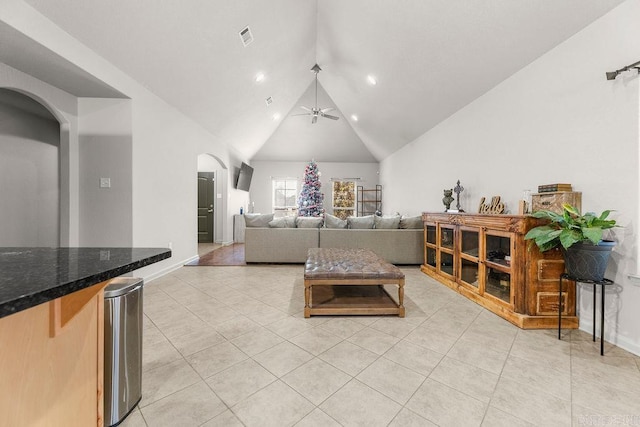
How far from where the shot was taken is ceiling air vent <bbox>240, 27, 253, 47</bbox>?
341 cm

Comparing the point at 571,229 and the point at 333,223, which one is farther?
the point at 333,223

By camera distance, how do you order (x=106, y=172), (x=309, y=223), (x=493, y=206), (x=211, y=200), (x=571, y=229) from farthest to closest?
1. (x=211, y=200)
2. (x=309, y=223)
3. (x=493, y=206)
4. (x=106, y=172)
5. (x=571, y=229)

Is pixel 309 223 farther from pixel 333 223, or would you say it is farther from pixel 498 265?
pixel 498 265

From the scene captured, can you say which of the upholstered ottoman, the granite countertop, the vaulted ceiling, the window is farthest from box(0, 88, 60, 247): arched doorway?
the window

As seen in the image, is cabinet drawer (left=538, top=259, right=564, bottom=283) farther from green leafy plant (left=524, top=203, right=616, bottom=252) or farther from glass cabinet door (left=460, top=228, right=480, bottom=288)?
glass cabinet door (left=460, top=228, right=480, bottom=288)

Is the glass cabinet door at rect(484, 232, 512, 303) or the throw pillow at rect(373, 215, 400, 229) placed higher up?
the throw pillow at rect(373, 215, 400, 229)

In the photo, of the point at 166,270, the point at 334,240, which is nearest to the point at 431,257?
the point at 334,240

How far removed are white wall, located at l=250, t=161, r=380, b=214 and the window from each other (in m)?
0.15

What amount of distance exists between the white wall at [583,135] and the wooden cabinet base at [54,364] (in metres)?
3.29

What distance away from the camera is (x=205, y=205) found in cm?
694

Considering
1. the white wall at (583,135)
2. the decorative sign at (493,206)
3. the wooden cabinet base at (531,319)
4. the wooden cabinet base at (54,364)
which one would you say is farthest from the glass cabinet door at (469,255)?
the wooden cabinet base at (54,364)

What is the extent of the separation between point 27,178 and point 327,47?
193 inches

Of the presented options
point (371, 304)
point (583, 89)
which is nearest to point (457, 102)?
point (583, 89)

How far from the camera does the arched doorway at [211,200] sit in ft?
22.1
